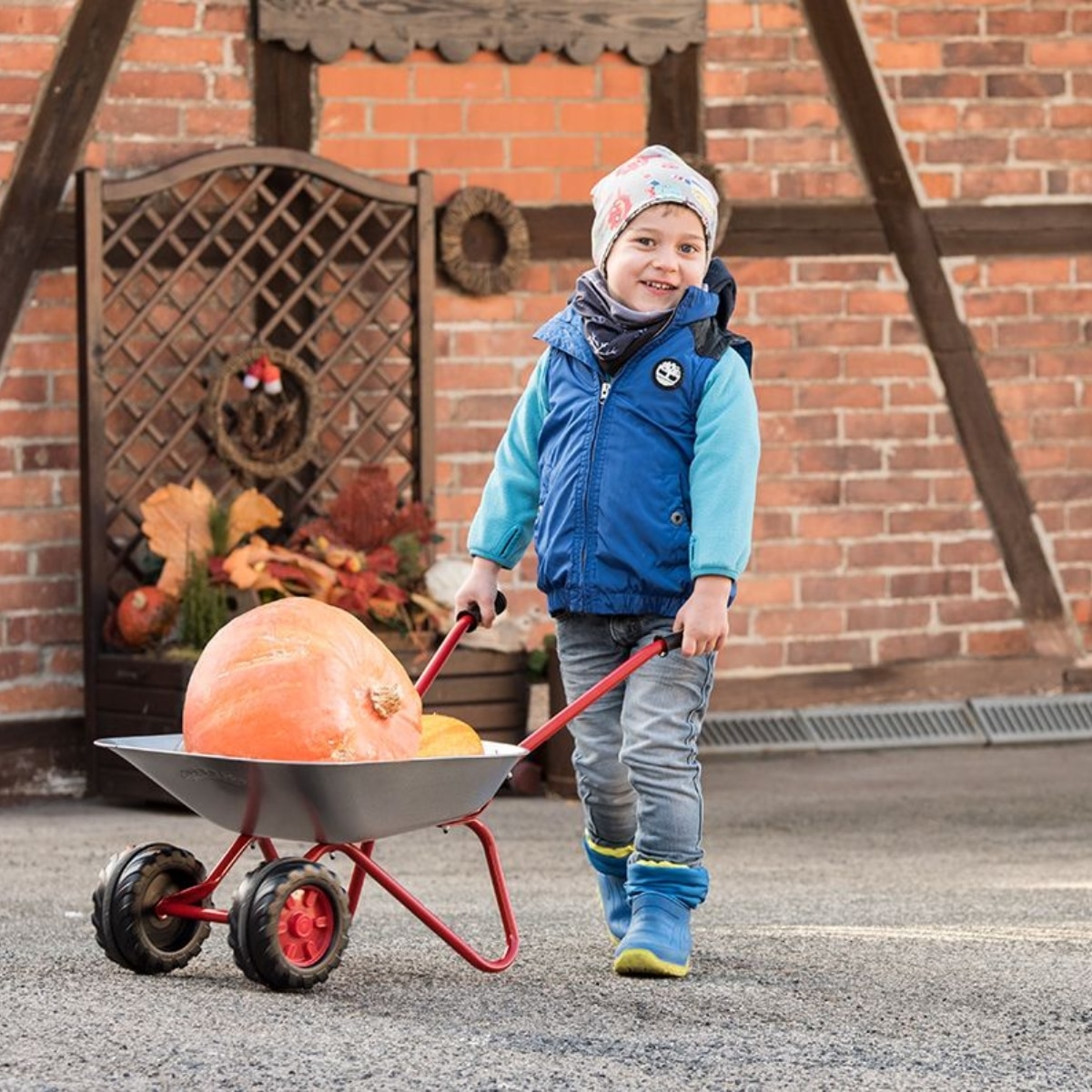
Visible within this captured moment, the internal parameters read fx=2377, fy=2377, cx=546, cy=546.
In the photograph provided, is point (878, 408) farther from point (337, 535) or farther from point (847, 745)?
point (337, 535)

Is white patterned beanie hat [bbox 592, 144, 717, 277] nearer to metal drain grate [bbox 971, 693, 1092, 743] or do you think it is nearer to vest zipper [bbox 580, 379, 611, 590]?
vest zipper [bbox 580, 379, 611, 590]

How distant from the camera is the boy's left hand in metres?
3.89

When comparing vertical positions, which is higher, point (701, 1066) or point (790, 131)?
point (790, 131)

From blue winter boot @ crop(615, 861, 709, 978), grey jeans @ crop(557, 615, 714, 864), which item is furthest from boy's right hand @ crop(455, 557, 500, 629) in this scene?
blue winter boot @ crop(615, 861, 709, 978)

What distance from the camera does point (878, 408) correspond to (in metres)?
7.86

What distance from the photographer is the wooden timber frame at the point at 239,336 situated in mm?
6816

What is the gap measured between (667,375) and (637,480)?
0.61ft

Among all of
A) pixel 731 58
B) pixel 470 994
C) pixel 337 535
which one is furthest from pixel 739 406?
pixel 731 58

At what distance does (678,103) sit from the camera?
7.61m

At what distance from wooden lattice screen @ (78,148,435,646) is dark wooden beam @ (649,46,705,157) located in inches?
35.2

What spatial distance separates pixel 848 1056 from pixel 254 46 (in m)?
4.56

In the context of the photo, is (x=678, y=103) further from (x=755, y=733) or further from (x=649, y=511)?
(x=649, y=511)

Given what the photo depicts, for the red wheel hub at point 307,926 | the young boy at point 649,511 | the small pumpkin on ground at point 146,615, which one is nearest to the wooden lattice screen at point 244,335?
the small pumpkin on ground at point 146,615

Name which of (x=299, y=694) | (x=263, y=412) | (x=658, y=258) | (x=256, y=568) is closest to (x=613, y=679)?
(x=299, y=694)
